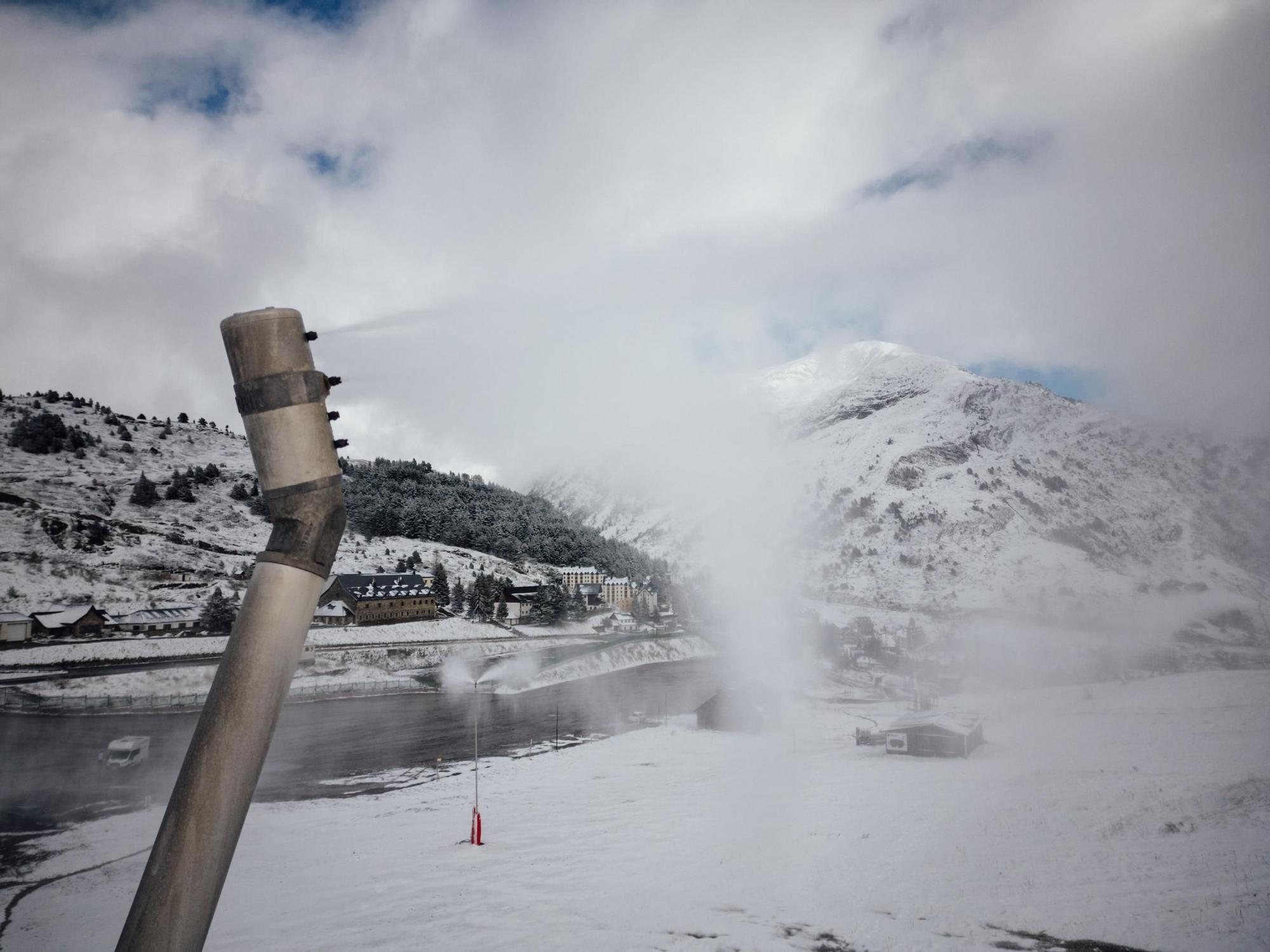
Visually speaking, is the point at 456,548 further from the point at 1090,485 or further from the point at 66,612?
Answer: the point at 1090,485

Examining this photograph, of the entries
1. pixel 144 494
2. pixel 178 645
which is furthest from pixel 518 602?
pixel 144 494

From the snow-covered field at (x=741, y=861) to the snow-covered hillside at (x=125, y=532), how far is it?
72.8 metres

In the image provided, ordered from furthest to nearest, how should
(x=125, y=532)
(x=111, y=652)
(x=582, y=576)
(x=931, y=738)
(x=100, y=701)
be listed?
1. (x=582, y=576)
2. (x=125, y=532)
3. (x=111, y=652)
4. (x=100, y=701)
5. (x=931, y=738)

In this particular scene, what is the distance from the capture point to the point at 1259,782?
26.5m

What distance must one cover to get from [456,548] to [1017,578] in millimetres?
131124

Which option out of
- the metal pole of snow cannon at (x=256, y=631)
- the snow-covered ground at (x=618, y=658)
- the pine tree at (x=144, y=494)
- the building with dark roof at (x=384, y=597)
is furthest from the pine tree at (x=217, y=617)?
the metal pole of snow cannon at (x=256, y=631)

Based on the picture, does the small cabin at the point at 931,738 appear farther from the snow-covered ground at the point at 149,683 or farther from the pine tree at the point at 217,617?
the pine tree at the point at 217,617

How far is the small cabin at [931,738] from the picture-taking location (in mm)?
38188

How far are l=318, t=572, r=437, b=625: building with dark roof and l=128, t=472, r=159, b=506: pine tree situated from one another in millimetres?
65490

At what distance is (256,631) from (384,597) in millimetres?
89993

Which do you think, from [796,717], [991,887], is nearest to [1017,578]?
[796,717]

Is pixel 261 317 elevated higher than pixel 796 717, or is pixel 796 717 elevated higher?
pixel 261 317

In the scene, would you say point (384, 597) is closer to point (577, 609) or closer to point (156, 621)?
point (156, 621)

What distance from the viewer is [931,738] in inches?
1522
